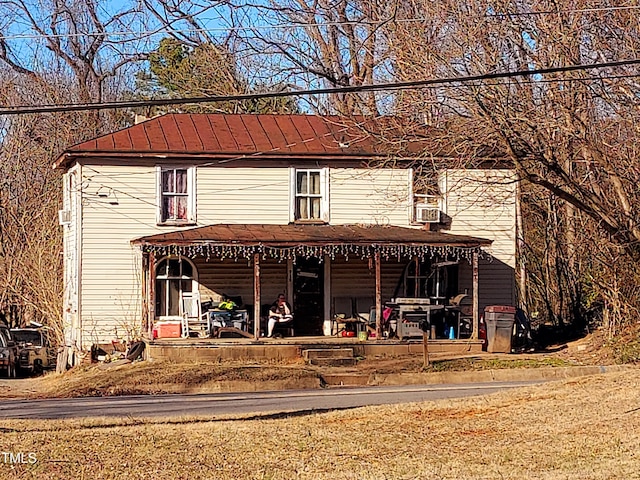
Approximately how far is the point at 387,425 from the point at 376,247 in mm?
13905

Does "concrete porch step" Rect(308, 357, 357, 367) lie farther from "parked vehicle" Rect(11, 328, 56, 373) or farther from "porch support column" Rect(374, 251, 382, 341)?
"parked vehicle" Rect(11, 328, 56, 373)

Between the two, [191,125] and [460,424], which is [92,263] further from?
[460,424]

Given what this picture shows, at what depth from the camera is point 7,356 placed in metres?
30.8

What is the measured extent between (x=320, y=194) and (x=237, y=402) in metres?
12.1

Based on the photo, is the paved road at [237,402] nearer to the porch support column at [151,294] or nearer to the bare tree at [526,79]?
the bare tree at [526,79]

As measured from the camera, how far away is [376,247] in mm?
27531

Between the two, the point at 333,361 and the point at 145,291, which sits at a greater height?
the point at 145,291

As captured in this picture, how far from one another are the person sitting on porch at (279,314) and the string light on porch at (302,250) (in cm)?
123

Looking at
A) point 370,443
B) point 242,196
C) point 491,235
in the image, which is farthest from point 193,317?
point 370,443

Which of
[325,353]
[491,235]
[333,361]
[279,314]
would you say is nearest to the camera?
[333,361]

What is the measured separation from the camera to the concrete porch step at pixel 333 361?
2558cm

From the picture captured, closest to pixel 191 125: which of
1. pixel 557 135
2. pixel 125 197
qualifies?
pixel 125 197

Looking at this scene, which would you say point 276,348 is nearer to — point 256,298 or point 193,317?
point 256,298

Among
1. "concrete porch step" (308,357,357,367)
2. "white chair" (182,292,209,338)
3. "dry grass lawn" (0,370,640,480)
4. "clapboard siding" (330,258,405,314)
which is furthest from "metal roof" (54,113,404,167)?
"dry grass lawn" (0,370,640,480)
